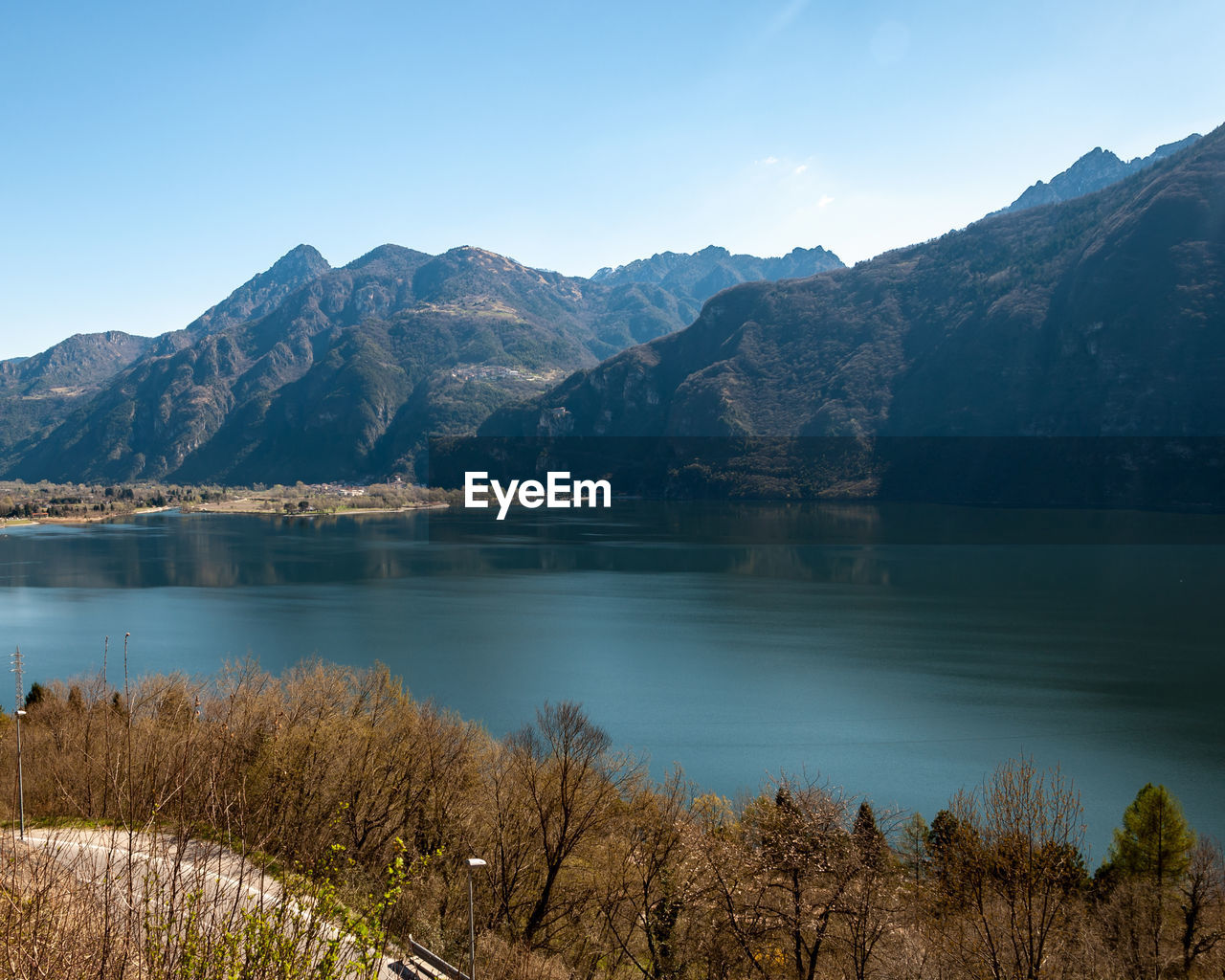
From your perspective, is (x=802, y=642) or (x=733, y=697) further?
(x=802, y=642)

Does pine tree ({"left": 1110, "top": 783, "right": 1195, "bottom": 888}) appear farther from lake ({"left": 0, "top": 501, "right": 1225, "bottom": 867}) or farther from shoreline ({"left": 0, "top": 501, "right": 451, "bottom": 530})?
shoreline ({"left": 0, "top": 501, "right": 451, "bottom": 530})

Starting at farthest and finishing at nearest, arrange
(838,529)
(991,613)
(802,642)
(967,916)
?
(838,529) → (991,613) → (802,642) → (967,916)

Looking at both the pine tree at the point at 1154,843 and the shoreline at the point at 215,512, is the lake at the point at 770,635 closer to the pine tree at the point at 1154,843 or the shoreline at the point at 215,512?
the pine tree at the point at 1154,843

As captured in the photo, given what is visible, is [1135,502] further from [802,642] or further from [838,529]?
[802,642]

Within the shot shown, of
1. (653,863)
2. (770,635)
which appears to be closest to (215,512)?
(770,635)

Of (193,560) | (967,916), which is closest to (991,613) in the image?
(967,916)

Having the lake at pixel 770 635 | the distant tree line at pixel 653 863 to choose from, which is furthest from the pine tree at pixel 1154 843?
the lake at pixel 770 635

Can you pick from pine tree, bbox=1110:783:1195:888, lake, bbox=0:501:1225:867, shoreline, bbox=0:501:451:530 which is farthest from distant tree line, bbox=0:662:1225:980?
shoreline, bbox=0:501:451:530


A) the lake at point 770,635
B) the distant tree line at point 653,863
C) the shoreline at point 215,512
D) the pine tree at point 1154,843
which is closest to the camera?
the distant tree line at point 653,863
